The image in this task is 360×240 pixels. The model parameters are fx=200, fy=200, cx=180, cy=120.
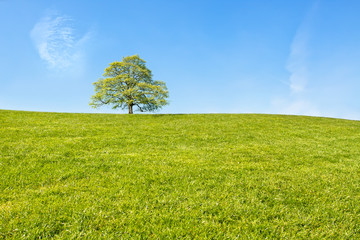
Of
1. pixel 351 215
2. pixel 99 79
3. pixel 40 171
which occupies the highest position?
pixel 99 79

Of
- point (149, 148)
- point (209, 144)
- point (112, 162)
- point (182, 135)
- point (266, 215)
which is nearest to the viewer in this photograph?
point (266, 215)

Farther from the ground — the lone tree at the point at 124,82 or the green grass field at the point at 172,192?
the lone tree at the point at 124,82

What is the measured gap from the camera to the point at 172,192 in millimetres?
6355

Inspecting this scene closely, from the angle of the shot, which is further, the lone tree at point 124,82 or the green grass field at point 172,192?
the lone tree at point 124,82

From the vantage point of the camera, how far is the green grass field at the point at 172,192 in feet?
15.6

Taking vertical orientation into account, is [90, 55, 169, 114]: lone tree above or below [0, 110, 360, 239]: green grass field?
above

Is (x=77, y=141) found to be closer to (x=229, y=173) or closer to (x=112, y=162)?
(x=112, y=162)

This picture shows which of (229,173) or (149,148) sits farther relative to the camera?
(149,148)

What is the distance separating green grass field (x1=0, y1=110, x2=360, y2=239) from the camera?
15.6ft

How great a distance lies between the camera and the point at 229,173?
8.22 metres

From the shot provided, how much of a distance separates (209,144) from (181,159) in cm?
428

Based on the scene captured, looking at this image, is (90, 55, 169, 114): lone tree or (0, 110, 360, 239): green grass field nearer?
(0, 110, 360, 239): green grass field

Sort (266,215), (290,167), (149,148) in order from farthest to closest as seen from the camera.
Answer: (149,148) → (290,167) → (266,215)

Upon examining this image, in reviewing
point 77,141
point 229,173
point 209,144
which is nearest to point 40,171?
point 77,141
